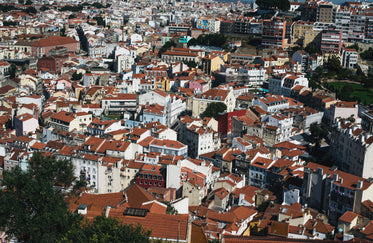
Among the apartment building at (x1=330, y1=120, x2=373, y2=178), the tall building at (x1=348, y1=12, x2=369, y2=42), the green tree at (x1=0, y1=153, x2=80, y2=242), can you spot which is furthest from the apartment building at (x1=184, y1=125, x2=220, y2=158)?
the tall building at (x1=348, y1=12, x2=369, y2=42)

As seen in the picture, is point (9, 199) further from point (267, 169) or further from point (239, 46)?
point (239, 46)

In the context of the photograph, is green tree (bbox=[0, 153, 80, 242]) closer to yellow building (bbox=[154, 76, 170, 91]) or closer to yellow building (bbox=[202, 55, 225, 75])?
yellow building (bbox=[154, 76, 170, 91])

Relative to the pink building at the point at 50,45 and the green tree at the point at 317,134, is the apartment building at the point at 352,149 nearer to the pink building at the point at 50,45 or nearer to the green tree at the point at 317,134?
the green tree at the point at 317,134

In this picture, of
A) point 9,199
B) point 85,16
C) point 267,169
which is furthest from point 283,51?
point 85,16

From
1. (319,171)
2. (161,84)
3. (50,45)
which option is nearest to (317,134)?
(319,171)

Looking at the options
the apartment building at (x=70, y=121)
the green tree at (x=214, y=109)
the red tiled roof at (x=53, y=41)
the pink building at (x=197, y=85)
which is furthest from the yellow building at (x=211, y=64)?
the red tiled roof at (x=53, y=41)

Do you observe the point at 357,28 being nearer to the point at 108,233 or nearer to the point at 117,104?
the point at 117,104
